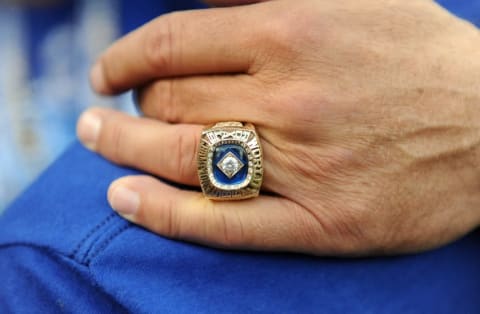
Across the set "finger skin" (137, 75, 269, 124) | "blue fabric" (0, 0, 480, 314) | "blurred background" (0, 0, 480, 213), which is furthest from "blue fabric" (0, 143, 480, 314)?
"blurred background" (0, 0, 480, 213)

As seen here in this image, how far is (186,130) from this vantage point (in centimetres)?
71

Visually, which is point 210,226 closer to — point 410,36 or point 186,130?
point 186,130

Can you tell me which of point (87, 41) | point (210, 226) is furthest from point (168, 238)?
point (87, 41)

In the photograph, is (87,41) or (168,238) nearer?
(168,238)

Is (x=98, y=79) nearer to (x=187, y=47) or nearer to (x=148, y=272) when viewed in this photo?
(x=187, y=47)

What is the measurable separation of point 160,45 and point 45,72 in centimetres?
81

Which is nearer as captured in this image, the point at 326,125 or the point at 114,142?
the point at 326,125

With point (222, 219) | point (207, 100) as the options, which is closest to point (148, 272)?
point (222, 219)

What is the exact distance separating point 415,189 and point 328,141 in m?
0.13

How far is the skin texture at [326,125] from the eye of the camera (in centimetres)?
66

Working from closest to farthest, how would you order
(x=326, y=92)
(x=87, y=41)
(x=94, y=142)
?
(x=326, y=92) < (x=94, y=142) < (x=87, y=41)

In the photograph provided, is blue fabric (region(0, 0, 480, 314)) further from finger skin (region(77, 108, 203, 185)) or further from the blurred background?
the blurred background

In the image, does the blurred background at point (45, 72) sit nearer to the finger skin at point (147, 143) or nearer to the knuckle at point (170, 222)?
the finger skin at point (147, 143)

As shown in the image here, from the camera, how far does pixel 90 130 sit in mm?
793
